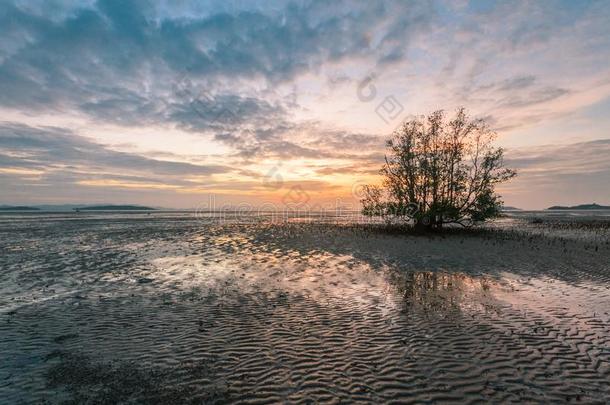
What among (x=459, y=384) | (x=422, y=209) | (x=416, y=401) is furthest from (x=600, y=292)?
(x=422, y=209)

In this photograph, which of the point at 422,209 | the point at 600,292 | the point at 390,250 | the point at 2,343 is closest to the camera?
the point at 2,343

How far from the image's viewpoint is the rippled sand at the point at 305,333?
24.3ft

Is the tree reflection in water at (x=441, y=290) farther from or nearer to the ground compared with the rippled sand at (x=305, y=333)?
farther from the ground

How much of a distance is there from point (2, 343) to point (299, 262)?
51.9 feet

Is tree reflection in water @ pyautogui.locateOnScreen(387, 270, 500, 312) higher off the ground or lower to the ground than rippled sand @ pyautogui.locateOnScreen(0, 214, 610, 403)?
higher

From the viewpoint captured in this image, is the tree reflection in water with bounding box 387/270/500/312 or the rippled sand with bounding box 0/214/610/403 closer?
the rippled sand with bounding box 0/214/610/403

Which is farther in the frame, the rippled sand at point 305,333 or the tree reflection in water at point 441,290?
the tree reflection in water at point 441,290

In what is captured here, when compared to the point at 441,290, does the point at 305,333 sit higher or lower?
lower

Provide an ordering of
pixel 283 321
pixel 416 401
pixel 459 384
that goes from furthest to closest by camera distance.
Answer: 1. pixel 283 321
2. pixel 459 384
3. pixel 416 401

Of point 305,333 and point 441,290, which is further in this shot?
point 441,290

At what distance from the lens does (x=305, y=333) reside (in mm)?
10648

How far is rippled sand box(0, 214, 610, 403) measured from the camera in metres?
7.41

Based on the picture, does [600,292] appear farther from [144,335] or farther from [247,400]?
[144,335]

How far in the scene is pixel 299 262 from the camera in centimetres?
2350
